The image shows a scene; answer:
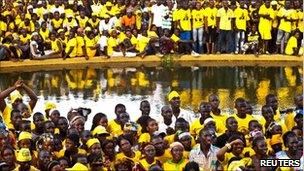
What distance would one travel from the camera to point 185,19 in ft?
70.0

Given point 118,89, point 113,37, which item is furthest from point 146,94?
point 113,37

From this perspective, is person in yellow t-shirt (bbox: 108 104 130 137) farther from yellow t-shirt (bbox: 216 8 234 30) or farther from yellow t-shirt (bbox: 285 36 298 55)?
yellow t-shirt (bbox: 285 36 298 55)

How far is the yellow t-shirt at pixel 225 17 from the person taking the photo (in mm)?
21109

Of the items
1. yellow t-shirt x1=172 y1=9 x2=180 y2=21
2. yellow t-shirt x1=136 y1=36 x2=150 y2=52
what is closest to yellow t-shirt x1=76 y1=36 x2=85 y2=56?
yellow t-shirt x1=136 y1=36 x2=150 y2=52

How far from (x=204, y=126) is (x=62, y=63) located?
10.5 metres

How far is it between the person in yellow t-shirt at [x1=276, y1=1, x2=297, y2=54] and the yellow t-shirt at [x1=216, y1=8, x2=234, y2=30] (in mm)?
1299

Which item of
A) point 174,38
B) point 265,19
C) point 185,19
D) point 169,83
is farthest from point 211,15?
point 169,83

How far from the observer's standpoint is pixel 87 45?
21.3 meters

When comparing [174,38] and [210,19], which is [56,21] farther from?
[210,19]

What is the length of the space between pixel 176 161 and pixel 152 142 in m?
0.59

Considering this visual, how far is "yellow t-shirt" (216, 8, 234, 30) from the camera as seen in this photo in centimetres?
2111

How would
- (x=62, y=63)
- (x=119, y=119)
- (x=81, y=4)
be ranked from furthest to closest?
(x=81, y=4)
(x=62, y=63)
(x=119, y=119)

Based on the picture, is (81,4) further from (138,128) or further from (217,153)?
(217,153)

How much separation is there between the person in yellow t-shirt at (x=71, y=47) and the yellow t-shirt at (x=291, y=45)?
5.63 m
